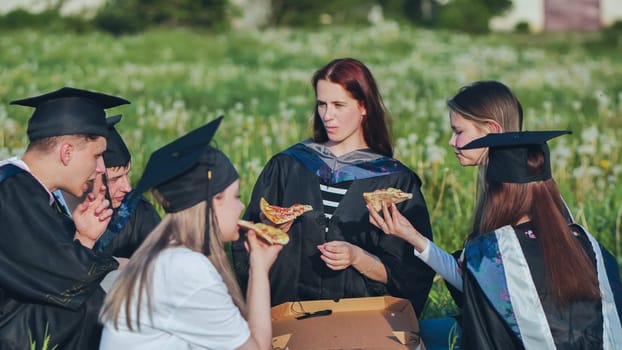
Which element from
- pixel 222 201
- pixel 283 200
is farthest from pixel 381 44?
pixel 222 201

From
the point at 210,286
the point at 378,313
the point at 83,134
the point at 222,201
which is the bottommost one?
the point at 378,313

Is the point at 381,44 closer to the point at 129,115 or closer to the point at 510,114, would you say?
the point at 129,115

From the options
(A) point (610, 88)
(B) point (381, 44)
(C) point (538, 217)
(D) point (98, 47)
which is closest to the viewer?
(C) point (538, 217)

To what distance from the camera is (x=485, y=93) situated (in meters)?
4.83

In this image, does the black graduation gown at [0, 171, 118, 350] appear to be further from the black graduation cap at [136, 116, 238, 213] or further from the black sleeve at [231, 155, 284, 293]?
the black sleeve at [231, 155, 284, 293]

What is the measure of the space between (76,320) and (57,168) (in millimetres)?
698

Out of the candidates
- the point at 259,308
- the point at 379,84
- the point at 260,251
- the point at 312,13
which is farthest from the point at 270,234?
the point at 312,13

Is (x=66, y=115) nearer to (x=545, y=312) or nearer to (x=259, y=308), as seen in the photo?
(x=259, y=308)

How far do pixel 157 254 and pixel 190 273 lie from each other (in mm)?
151

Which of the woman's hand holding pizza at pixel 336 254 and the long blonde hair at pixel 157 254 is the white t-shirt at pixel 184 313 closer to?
the long blonde hair at pixel 157 254

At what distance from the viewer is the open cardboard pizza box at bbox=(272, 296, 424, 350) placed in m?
4.21

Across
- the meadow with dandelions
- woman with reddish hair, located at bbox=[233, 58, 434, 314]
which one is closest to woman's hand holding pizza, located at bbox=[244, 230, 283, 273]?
woman with reddish hair, located at bbox=[233, 58, 434, 314]

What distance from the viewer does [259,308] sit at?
382 cm

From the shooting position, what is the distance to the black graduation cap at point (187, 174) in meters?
3.67
